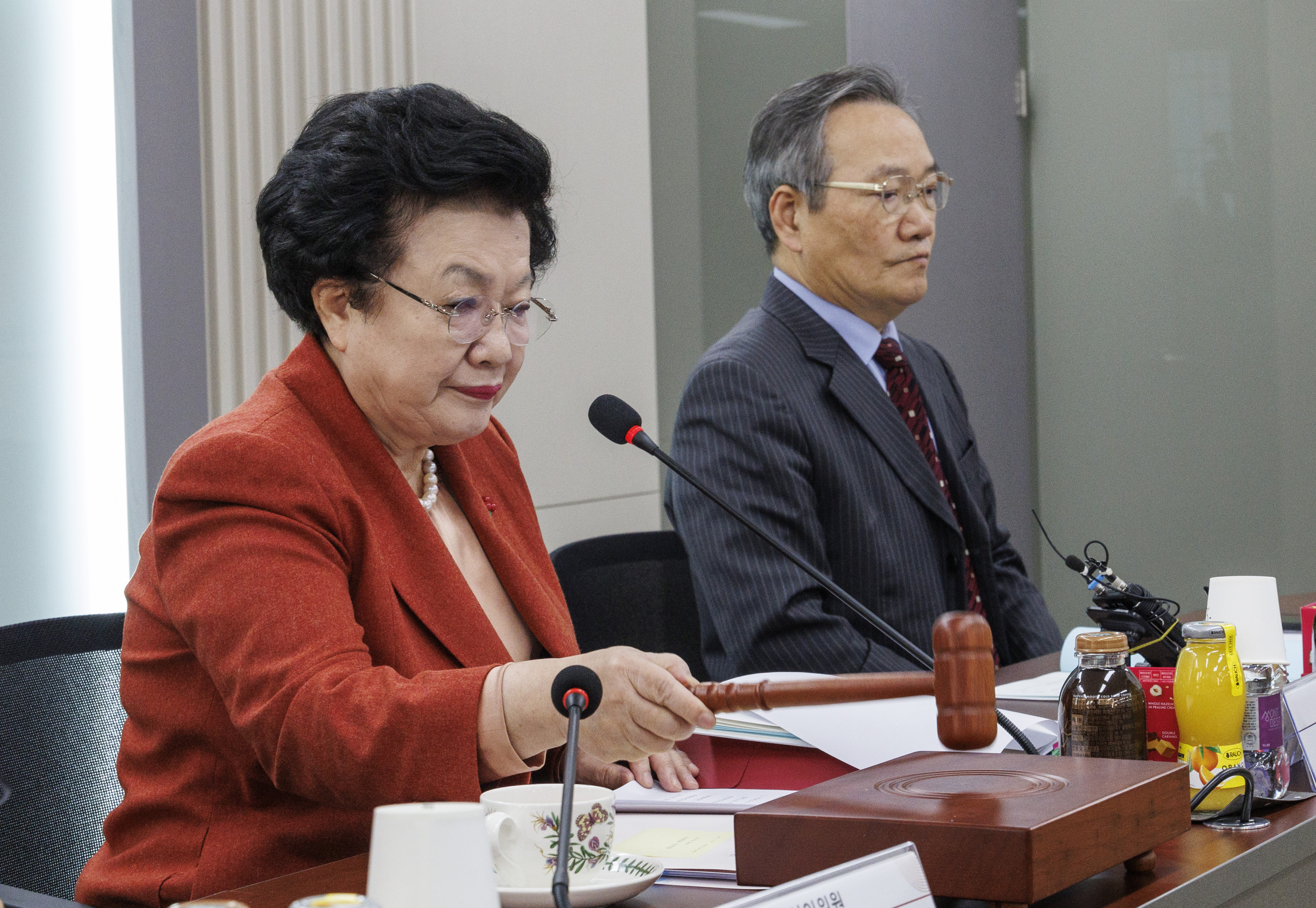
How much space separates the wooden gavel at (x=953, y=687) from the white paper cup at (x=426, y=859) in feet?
1.10

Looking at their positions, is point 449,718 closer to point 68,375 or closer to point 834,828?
point 834,828

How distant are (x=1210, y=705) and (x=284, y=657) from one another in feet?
2.66

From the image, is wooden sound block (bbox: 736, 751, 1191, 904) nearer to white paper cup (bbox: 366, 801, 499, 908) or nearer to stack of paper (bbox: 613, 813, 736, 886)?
stack of paper (bbox: 613, 813, 736, 886)

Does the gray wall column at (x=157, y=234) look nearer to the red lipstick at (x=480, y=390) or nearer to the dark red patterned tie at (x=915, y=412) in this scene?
the red lipstick at (x=480, y=390)

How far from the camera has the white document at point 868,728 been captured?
4.56ft

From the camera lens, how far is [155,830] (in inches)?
52.0

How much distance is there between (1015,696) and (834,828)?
883 mm

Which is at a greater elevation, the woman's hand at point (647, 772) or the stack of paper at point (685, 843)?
the stack of paper at point (685, 843)

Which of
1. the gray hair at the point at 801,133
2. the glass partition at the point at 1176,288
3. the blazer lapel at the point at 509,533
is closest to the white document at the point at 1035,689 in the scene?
the blazer lapel at the point at 509,533

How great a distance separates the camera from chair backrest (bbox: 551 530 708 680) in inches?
89.3

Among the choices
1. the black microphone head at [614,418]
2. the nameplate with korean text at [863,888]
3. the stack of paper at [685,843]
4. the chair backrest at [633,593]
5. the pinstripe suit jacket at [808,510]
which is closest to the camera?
the nameplate with korean text at [863,888]

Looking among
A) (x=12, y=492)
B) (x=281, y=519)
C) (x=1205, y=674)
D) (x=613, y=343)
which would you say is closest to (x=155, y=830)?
(x=281, y=519)

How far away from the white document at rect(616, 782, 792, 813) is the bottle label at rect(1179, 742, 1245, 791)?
1.17 ft

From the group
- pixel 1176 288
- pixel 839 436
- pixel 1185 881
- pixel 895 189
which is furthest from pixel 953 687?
pixel 1176 288
